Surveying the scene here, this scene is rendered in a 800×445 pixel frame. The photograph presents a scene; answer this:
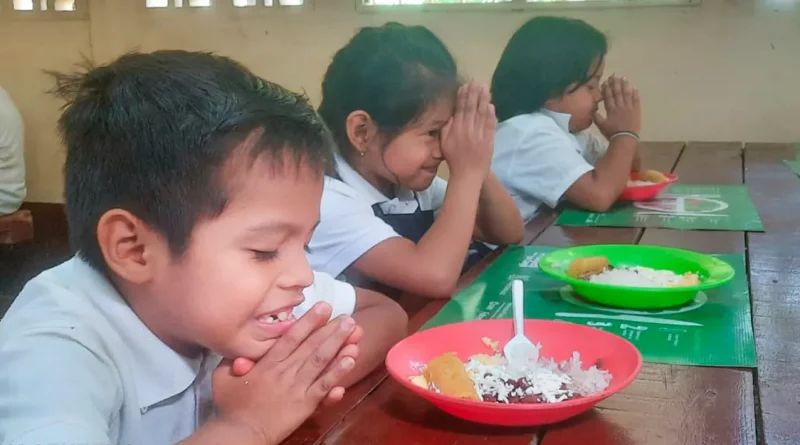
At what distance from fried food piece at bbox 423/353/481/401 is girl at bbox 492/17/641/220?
A: 993 mm

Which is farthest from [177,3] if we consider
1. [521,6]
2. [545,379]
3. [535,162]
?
[545,379]

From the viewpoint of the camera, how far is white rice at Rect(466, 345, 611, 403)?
0.73 metres

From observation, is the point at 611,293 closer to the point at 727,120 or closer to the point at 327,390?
the point at 327,390

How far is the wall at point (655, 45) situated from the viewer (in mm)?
2961

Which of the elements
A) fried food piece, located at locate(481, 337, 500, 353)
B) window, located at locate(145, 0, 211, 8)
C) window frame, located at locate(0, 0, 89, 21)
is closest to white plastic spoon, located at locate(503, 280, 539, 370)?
fried food piece, located at locate(481, 337, 500, 353)

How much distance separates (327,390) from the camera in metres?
0.72

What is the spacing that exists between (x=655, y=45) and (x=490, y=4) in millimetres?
618

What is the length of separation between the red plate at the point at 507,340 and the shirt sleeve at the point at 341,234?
1.12 ft

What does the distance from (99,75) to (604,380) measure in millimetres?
524

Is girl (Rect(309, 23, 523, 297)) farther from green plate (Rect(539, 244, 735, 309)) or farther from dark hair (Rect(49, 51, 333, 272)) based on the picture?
dark hair (Rect(49, 51, 333, 272))

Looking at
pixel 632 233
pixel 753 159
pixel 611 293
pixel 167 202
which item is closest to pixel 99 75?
pixel 167 202

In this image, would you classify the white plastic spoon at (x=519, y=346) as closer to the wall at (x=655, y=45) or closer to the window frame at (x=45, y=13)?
the wall at (x=655, y=45)

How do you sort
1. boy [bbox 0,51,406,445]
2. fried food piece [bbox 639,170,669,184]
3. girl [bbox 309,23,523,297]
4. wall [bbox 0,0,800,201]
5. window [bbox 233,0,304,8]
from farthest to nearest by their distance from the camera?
window [bbox 233,0,304,8] → wall [bbox 0,0,800,201] → fried food piece [bbox 639,170,669,184] → girl [bbox 309,23,523,297] → boy [bbox 0,51,406,445]

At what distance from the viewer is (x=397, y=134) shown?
1298mm
